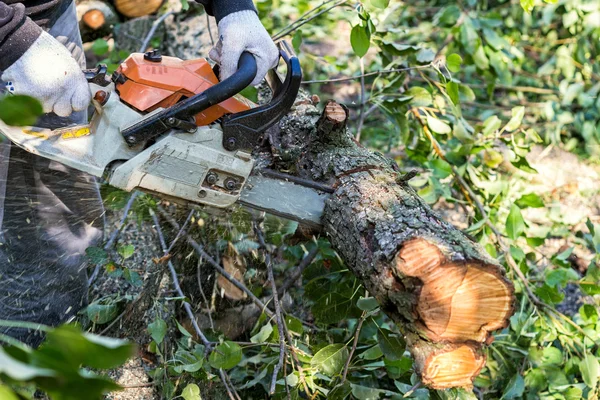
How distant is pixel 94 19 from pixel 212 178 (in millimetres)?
2749

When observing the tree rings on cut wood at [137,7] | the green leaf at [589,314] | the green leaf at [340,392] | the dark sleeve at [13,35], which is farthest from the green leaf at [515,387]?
the tree rings on cut wood at [137,7]

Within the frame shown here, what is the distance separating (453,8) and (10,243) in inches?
106

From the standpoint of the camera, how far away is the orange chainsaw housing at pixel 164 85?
1820 mm

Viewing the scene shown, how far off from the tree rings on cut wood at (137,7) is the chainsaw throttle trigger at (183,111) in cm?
281

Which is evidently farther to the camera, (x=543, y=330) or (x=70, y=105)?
(x=543, y=330)

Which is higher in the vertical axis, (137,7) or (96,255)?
(96,255)

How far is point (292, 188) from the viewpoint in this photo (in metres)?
1.98

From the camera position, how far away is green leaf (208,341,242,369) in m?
1.88

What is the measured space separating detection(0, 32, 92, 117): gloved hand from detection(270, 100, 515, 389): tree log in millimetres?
837

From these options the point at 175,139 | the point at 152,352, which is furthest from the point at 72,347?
the point at 152,352

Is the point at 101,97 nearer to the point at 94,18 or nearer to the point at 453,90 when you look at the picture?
the point at 453,90

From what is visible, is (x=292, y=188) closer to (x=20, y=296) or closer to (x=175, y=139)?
(x=175, y=139)

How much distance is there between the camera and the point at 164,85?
183cm

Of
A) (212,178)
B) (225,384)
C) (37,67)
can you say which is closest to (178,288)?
(225,384)
